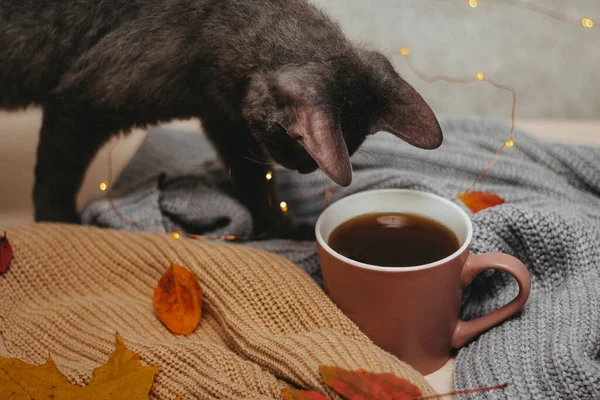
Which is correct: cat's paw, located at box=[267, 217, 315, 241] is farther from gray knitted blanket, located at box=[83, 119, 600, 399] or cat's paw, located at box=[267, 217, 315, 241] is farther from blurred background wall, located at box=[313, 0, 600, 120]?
blurred background wall, located at box=[313, 0, 600, 120]

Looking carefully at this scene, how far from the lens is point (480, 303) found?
27.9 inches

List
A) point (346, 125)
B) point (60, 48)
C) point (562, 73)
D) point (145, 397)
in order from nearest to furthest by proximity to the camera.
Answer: point (145, 397) → point (346, 125) → point (60, 48) → point (562, 73)

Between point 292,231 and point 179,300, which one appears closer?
point 179,300

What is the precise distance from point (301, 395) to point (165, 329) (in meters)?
0.20

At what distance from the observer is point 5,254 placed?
29.1 inches

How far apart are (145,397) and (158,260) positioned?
0.65 ft

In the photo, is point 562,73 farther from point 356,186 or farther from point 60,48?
point 60,48

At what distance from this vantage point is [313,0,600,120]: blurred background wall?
1418 mm

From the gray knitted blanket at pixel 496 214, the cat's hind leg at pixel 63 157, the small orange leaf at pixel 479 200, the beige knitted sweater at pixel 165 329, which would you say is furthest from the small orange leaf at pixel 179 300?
the small orange leaf at pixel 479 200

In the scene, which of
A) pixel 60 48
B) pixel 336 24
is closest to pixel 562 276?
pixel 336 24

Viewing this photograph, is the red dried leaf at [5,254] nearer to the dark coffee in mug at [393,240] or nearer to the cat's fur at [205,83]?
the cat's fur at [205,83]

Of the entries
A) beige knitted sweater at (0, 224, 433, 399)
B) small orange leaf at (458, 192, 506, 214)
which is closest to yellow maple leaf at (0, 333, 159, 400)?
beige knitted sweater at (0, 224, 433, 399)

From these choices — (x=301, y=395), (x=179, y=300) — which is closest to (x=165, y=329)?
(x=179, y=300)

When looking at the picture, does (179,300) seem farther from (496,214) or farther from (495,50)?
(495,50)
